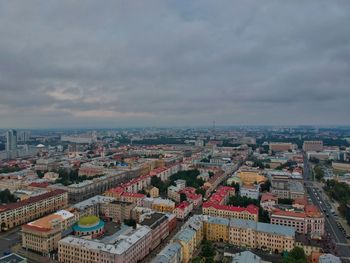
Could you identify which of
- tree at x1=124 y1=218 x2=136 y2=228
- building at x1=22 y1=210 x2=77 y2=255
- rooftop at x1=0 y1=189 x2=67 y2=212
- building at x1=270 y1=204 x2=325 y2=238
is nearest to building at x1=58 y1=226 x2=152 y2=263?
building at x1=22 y1=210 x2=77 y2=255

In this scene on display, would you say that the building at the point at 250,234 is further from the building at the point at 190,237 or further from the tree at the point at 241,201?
the tree at the point at 241,201

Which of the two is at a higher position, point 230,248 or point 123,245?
point 123,245

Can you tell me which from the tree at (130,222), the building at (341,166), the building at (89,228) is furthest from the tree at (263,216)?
the building at (341,166)

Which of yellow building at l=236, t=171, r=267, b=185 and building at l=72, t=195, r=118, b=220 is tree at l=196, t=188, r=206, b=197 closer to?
yellow building at l=236, t=171, r=267, b=185

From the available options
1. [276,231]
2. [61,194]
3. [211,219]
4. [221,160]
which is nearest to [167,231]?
[211,219]

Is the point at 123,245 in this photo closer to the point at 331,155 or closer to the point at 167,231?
the point at 167,231

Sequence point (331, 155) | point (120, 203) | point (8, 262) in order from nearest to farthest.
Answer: point (8, 262) < point (120, 203) < point (331, 155)
